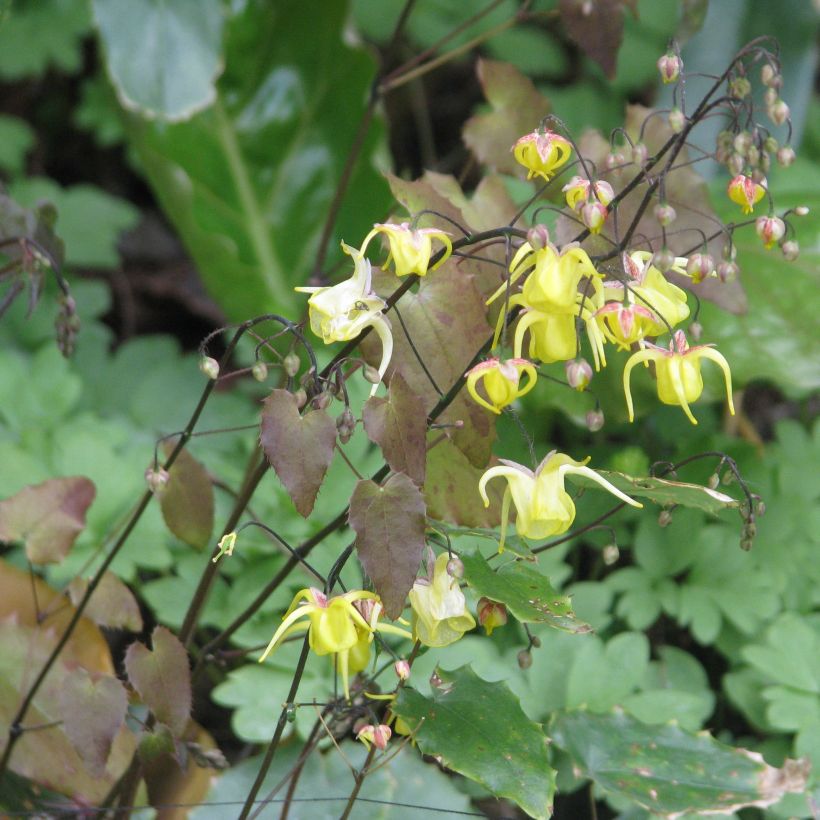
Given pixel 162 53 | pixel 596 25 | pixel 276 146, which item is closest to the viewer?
pixel 596 25

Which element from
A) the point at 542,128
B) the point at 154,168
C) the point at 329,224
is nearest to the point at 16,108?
the point at 154,168

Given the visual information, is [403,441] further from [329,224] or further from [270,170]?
[270,170]

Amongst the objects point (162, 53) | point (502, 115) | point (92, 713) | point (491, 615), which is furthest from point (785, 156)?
point (162, 53)

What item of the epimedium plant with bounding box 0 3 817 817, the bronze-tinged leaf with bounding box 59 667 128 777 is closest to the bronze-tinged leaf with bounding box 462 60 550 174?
the epimedium plant with bounding box 0 3 817 817

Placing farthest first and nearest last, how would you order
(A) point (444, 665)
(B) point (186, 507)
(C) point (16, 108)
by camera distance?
(C) point (16, 108) < (A) point (444, 665) < (B) point (186, 507)

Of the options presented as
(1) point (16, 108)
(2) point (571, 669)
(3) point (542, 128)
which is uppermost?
(1) point (16, 108)

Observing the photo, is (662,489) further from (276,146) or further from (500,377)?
(276,146)
